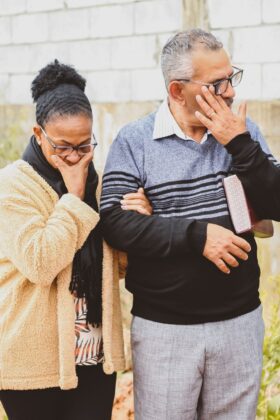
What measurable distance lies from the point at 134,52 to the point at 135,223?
2.78 m

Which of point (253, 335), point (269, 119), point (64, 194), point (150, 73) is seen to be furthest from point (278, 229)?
point (64, 194)

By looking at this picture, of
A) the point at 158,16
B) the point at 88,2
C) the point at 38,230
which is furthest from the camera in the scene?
the point at 88,2

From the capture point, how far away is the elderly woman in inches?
109

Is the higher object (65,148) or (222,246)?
(65,148)

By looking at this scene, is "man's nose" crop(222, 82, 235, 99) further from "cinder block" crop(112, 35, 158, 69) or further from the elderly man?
"cinder block" crop(112, 35, 158, 69)

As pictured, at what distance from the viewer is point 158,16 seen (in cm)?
522

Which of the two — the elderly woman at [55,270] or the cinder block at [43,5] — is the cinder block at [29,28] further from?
the elderly woman at [55,270]

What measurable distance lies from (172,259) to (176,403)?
1.86ft

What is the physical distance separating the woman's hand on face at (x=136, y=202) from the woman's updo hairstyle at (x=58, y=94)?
33 centimetres

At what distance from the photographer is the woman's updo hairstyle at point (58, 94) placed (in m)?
2.83

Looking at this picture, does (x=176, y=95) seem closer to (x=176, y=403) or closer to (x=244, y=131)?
(x=244, y=131)

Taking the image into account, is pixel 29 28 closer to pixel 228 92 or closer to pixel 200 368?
pixel 228 92

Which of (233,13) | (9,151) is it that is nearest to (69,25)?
(9,151)

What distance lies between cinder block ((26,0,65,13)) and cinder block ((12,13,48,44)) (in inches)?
1.7
